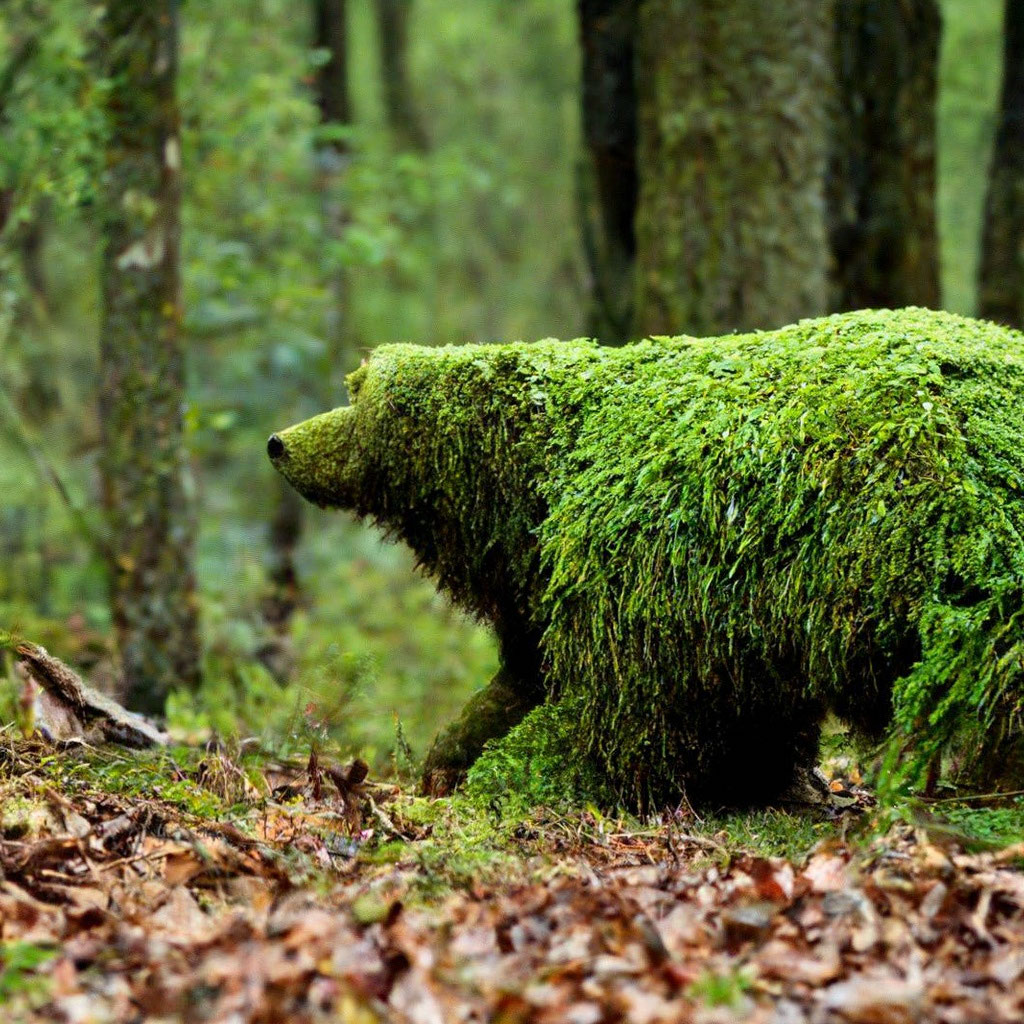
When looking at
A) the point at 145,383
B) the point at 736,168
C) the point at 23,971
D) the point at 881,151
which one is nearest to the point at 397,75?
→ the point at 881,151

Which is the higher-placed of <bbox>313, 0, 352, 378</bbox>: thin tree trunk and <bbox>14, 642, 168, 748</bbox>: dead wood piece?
<bbox>313, 0, 352, 378</bbox>: thin tree trunk

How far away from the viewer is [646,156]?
7711 millimetres

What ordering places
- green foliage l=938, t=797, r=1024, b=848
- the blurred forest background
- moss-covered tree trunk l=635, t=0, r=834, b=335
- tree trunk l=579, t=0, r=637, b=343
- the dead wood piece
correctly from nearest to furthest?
green foliage l=938, t=797, r=1024, b=848, the dead wood piece, the blurred forest background, moss-covered tree trunk l=635, t=0, r=834, b=335, tree trunk l=579, t=0, r=637, b=343

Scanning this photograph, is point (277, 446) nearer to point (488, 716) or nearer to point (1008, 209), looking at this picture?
point (488, 716)

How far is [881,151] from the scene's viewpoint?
334 inches

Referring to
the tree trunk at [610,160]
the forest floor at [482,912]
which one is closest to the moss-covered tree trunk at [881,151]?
the tree trunk at [610,160]

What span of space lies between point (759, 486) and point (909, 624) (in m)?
0.61

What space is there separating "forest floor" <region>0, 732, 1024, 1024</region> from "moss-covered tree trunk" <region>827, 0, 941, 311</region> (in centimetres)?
584

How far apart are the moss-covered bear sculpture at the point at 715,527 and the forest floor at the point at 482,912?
0.34 m

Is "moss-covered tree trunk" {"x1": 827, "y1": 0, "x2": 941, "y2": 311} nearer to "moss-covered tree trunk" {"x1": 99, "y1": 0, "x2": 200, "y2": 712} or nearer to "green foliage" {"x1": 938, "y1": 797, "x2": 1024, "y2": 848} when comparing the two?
"moss-covered tree trunk" {"x1": 99, "y1": 0, "x2": 200, "y2": 712}

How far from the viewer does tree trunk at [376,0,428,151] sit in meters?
17.4

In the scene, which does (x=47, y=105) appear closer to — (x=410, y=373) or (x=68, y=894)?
(x=410, y=373)

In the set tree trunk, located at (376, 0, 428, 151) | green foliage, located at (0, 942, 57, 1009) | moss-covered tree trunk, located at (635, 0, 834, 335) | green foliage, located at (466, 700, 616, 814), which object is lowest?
green foliage, located at (466, 700, 616, 814)

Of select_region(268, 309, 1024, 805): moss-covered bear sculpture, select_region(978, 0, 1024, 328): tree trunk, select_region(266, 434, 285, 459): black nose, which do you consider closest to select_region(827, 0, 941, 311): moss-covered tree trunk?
select_region(978, 0, 1024, 328): tree trunk
